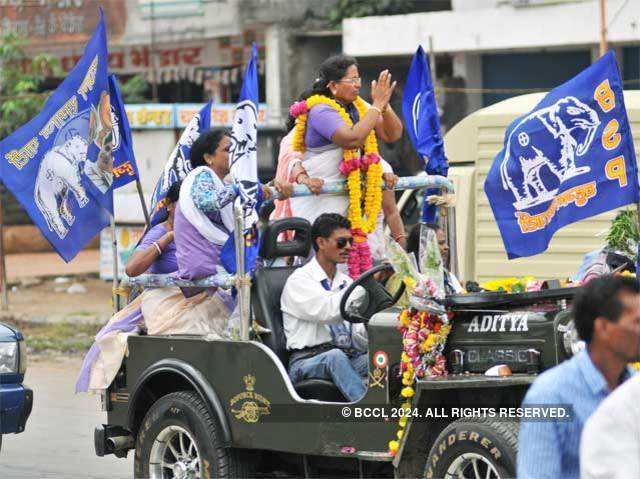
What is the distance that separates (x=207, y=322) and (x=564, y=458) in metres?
3.89

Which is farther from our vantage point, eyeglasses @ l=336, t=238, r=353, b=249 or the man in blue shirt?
eyeglasses @ l=336, t=238, r=353, b=249

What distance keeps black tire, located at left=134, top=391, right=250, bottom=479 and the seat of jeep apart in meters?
0.48

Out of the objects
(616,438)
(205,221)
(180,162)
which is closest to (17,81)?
(180,162)

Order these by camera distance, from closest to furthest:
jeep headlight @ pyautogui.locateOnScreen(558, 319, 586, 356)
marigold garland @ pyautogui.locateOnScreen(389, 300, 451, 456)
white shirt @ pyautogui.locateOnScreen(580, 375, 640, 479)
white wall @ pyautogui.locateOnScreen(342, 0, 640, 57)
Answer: white shirt @ pyautogui.locateOnScreen(580, 375, 640, 479), jeep headlight @ pyautogui.locateOnScreen(558, 319, 586, 356), marigold garland @ pyautogui.locateOnScreen(389, 300, 451, 456), white wall @ pyautogui.locateOnScreen(342, 0, 640, 57)

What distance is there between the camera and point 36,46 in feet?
77.3

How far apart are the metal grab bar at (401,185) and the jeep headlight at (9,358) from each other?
2613 millimetres

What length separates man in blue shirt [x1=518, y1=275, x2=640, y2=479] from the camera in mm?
3777

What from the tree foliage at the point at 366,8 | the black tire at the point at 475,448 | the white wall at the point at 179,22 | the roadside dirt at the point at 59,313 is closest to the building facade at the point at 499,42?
the tree foliage at the point at 366,8

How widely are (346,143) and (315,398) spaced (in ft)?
5.04

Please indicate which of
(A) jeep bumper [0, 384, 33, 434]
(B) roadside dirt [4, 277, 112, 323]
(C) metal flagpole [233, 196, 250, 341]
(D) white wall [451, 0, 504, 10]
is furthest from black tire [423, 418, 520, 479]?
(D) white wall [451, 0, 504, 10]

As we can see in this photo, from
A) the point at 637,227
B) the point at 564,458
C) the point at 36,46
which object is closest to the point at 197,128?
the point at 637,227

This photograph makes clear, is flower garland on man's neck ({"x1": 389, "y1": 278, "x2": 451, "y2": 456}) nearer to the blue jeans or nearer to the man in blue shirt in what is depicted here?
the blue jeans

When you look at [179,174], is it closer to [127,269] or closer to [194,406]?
[127,269]

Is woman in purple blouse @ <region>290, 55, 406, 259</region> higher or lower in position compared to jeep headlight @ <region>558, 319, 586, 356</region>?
higher
